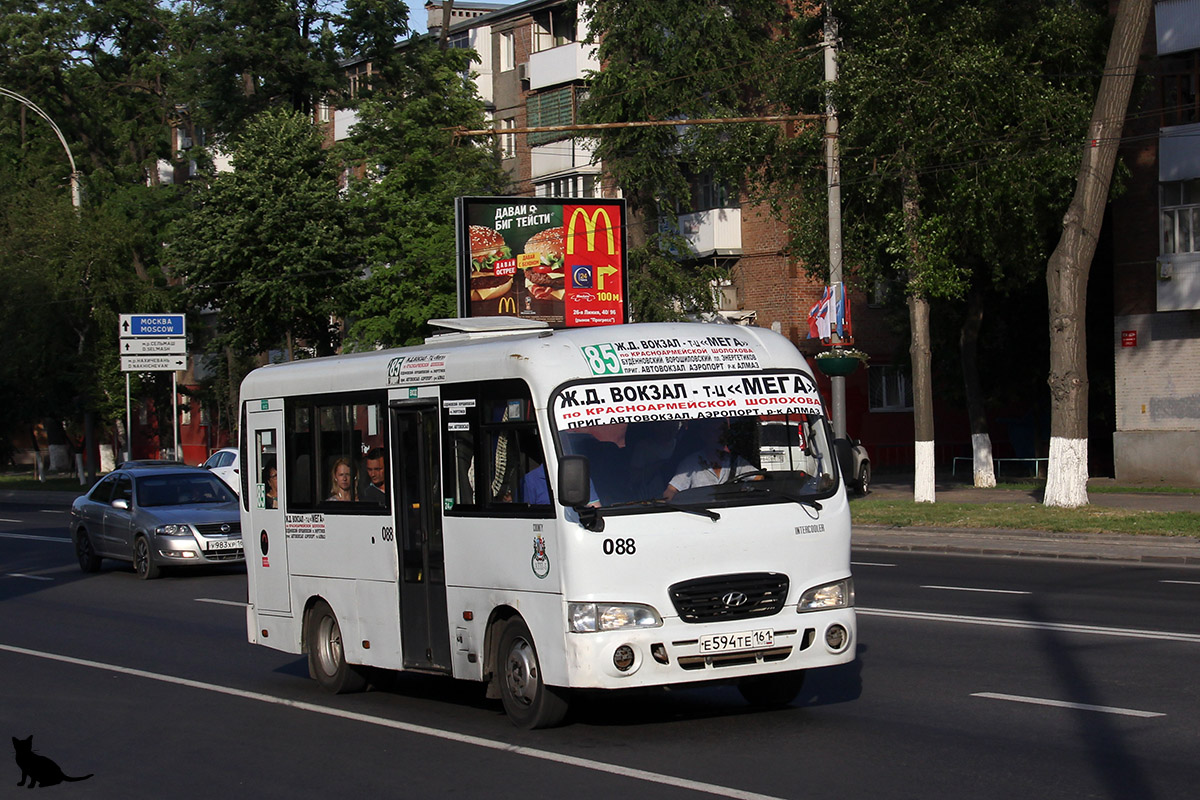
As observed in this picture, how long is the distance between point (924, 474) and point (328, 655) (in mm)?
19591

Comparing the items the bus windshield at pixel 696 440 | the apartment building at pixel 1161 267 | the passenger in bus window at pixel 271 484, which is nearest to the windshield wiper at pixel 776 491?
the bus windshield at pixel 696 440

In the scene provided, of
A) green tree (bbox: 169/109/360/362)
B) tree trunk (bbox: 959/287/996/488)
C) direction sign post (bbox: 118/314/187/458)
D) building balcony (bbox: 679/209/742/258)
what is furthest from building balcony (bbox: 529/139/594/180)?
tree trunk (bbox: 959/287/996/488)

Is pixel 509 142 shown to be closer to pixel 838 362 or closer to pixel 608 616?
pixel 838 362

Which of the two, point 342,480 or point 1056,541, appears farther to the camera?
point 1056,541

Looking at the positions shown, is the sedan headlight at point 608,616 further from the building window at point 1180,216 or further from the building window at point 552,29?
the building window at point 552,29

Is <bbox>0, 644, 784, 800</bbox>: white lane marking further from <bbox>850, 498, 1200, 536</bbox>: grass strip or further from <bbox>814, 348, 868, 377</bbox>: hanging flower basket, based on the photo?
<bbox>814, 348, 868, 377</bbox>: hanging flower basket

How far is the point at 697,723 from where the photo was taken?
8.91 m

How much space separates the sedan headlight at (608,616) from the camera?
323 inches

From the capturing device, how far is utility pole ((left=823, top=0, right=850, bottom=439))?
92.2 ft

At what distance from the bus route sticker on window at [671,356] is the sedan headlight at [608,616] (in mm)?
1426

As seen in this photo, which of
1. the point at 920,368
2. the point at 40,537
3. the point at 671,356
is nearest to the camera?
the point at 671,356

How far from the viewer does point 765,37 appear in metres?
40.8

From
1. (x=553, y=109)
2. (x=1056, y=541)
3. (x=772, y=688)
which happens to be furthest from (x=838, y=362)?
(x=553, y=109)

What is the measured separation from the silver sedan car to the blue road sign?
65.4 feet
